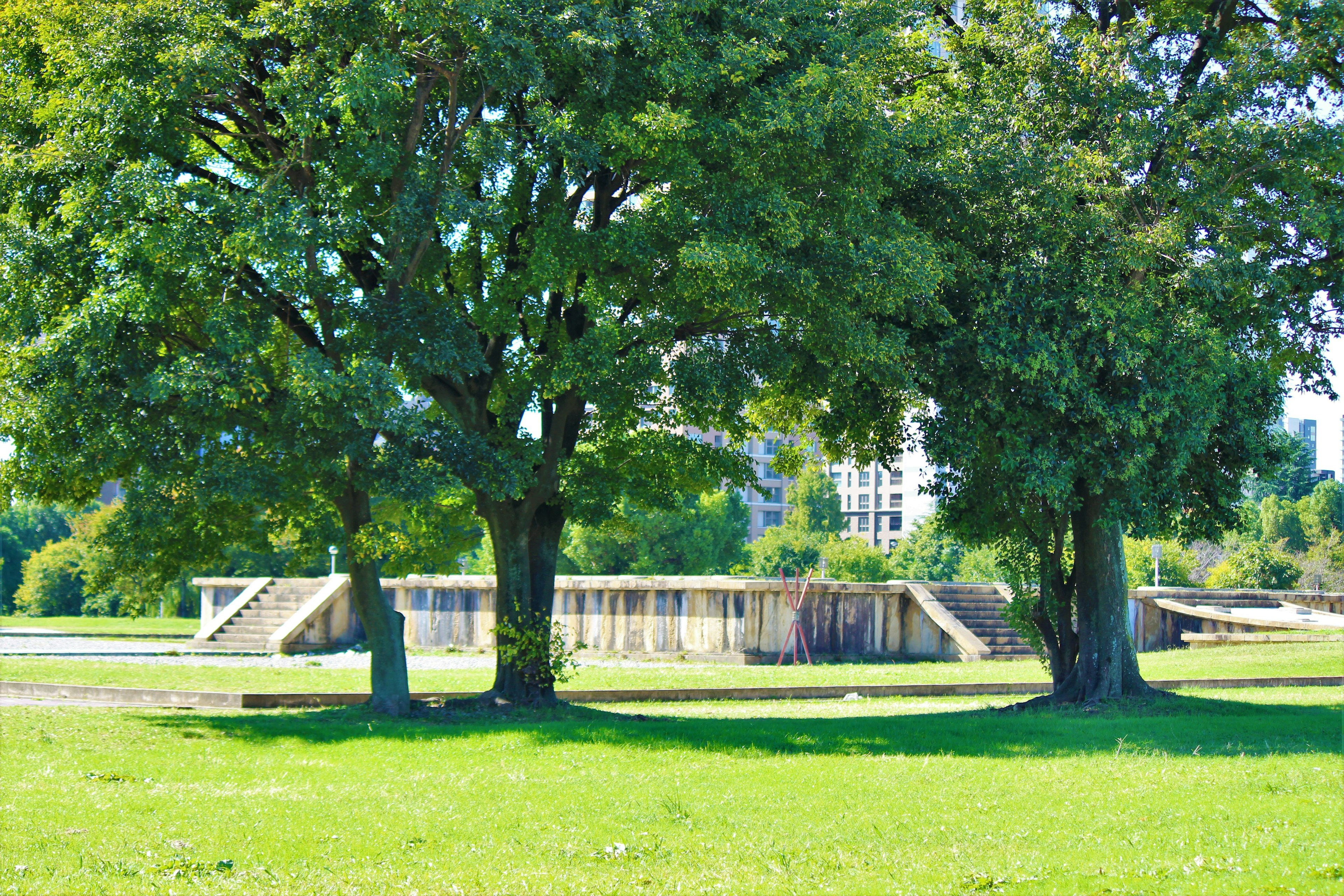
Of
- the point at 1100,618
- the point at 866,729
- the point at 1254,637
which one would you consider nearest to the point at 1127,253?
the point at 1100,618

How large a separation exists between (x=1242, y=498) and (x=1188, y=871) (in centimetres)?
1019

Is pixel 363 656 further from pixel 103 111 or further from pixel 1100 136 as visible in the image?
pixel 1100 136

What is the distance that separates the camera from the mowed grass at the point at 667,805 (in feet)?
20.9

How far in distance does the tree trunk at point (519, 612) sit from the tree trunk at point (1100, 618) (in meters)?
6.79

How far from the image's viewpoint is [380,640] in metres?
14.1

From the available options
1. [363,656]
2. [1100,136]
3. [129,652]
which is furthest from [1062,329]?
[129,652]

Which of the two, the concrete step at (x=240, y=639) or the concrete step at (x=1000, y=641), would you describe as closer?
the concrete step at (x=1000, y=641)

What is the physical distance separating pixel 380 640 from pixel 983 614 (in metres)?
17.4

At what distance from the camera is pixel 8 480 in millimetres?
12219

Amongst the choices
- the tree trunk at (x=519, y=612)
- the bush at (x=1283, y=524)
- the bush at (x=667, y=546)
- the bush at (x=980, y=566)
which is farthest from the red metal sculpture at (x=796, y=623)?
the bush at (x=1283, y=524)

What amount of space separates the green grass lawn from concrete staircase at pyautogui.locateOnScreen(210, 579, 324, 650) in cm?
374

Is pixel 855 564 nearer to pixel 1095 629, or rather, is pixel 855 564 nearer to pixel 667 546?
pixel 667 546

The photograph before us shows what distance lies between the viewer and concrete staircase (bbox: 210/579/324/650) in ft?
92.6

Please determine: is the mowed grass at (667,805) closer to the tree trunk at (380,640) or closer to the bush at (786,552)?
the tree trunk at (380,640)
